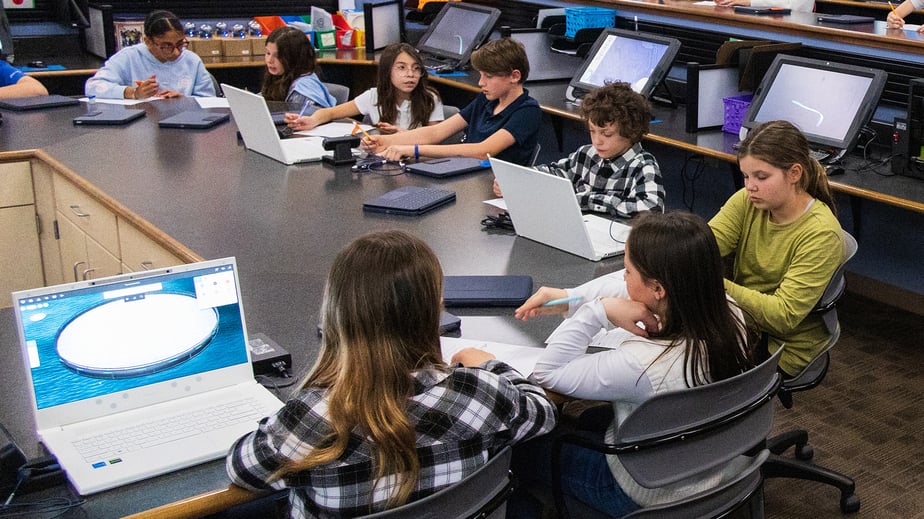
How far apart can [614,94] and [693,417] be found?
135cm

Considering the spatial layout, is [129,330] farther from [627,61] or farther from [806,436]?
[627,61]

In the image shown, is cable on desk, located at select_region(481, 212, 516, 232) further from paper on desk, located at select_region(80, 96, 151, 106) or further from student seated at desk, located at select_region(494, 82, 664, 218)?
paper on desk, located at select_region(80, 96, 151, 106)

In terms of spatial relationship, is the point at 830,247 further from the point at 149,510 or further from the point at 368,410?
the point at 149,510

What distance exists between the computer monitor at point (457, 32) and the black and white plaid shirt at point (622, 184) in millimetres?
2547

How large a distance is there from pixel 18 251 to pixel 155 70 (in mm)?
1207

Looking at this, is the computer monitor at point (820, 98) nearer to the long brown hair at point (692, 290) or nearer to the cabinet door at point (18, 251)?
the long brown hair at point (692, 290)

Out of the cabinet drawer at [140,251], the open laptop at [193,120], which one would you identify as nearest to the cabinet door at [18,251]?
the open laptop at [193,120]

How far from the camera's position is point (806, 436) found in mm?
2750

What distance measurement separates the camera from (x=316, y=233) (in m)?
2.65

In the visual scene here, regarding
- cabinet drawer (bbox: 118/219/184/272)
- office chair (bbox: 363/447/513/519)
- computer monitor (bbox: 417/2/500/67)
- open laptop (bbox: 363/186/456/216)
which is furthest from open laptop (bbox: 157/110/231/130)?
office chair (bbox: 363/447/513/519)

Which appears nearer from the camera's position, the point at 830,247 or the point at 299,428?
the point at 299,428

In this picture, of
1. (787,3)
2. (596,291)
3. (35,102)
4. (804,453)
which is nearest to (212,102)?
(35,102)

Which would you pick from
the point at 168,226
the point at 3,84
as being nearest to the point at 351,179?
the point at 168,226

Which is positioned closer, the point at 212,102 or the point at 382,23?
the point at 212,102
